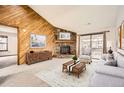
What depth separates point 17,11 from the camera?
4477 millimetres

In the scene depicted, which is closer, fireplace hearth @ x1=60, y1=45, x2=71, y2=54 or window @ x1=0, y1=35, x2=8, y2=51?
fireplace hearth @ x1=60, y1=45, x2=71, y2=54

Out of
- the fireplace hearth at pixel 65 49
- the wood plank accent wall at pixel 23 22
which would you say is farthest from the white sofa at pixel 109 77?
the fireplace hearth at pixel 65 49

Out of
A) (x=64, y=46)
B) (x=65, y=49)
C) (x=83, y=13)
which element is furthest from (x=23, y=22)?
(x=65, y=49)

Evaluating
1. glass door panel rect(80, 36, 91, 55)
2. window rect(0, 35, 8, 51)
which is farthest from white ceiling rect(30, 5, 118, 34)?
window rect(0, 35, 8, 51)

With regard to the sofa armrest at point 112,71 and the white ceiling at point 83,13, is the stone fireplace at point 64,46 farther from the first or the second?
the sofa armrest at point 112,71

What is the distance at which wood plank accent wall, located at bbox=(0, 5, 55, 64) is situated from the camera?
13.3 ft

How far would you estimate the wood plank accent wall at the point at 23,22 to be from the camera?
4.06m

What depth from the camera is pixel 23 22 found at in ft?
15.8

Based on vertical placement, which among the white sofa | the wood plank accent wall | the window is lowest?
the white sofa

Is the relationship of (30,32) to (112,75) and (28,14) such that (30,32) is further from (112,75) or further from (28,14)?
(112,75)

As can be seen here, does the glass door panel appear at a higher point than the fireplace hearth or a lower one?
higher

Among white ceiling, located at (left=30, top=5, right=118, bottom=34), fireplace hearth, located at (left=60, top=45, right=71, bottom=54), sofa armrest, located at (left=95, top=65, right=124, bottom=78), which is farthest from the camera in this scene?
fireplace hearth, located at (left=60, top=45, right=71, bottom=54)

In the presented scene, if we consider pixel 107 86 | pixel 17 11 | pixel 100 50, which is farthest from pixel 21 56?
pixel 100 50

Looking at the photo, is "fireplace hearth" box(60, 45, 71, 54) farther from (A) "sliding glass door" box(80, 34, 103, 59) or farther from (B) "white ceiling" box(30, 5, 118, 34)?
(B) "white ceiling" box(30, 5, 118, 34)
